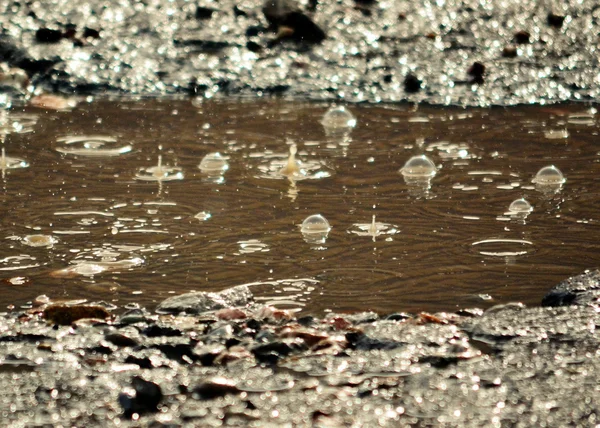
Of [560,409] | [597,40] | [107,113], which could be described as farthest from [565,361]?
[597,40]

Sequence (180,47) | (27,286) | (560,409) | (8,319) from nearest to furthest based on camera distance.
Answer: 1. (560,409)
2. (8,319)
3. (27,286)
4. (180,47)

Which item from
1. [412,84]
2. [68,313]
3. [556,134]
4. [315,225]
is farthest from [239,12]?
[68,313]

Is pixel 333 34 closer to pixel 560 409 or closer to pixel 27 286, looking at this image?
pixel 27 286

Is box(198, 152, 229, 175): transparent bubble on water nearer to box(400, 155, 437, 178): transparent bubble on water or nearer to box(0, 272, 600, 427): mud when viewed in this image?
box(400, 155, 437, 178): transparent bubble on water

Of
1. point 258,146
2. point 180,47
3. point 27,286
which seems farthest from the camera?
point 180,47

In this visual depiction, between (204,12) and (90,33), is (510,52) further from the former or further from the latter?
(90,33)

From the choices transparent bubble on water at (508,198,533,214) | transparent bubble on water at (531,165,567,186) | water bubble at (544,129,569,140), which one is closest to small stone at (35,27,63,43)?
water bubble at (544,129,569,140)
